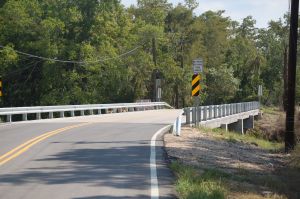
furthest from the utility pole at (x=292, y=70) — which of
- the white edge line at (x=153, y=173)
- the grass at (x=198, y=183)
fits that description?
the grass at (x=198, y=183)

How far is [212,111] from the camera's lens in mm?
30875

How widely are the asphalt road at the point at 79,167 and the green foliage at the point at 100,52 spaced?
3554cm

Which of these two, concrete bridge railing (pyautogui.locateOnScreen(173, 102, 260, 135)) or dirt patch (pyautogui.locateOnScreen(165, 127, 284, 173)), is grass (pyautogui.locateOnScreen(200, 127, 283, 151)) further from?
dirt patch (pyautogui.locateOnScreen(165, 127, 284, 173))

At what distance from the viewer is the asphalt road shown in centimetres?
910

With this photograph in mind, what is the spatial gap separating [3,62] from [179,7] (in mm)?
38393

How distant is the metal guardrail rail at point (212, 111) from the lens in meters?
24.9

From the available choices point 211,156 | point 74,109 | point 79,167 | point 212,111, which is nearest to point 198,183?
point 79,167

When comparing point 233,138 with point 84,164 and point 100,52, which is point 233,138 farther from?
point 100,52

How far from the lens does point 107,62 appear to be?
182 ft

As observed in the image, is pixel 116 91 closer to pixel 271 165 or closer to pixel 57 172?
pixel 271 165

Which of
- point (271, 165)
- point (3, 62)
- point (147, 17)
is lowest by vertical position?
point (271, 165)

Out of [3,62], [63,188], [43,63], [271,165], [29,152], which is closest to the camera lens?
[63,188]

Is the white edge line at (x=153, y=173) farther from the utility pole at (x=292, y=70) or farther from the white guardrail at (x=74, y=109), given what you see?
the white guardrail at (x=74, y=109)

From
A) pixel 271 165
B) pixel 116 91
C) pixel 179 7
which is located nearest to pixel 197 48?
pixel 179 7
